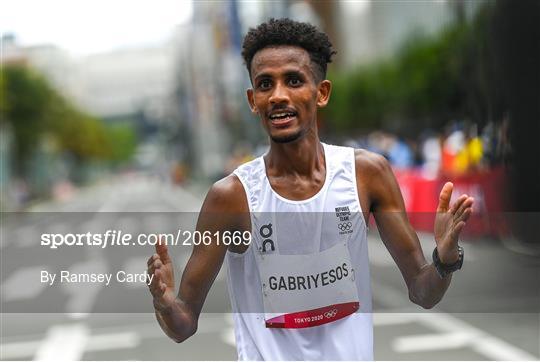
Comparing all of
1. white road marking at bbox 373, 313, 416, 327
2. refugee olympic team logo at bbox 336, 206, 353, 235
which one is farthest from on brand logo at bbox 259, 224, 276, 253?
white road marking at bbox 373, 313, 416, 327

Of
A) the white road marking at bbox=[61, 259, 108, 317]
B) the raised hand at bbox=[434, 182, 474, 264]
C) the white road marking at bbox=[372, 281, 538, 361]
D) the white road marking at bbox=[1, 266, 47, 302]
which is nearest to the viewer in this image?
the raised hand at bbox=[434, 182, 474, 264]

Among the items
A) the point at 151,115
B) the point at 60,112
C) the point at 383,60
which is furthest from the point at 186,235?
the point at 151,115

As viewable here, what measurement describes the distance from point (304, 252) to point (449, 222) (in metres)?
0.38

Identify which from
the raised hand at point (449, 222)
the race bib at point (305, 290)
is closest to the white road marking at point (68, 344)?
the race bib at point (305, 290)

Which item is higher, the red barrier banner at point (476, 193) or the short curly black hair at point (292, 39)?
the red barrier banner at point (476, 193)

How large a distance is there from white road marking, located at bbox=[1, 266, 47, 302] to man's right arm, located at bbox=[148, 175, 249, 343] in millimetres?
506

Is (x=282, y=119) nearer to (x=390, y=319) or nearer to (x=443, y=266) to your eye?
(x=443, y=266)

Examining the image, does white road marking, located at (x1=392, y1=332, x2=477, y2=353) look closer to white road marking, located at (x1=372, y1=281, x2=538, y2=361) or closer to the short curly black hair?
white road marking, located at (x1=372, y1=281, x2=538, y2=361)

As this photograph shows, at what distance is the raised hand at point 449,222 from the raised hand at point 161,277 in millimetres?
701

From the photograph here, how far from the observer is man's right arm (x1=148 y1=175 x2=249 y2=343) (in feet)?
8.00

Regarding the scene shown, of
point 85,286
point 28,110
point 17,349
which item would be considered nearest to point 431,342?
point 17,349

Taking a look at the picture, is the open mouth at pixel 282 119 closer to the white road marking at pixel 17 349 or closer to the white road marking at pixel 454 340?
the white road marking at pixel 454 340

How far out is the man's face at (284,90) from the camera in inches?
93.7

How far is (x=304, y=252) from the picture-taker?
8.04 ft
